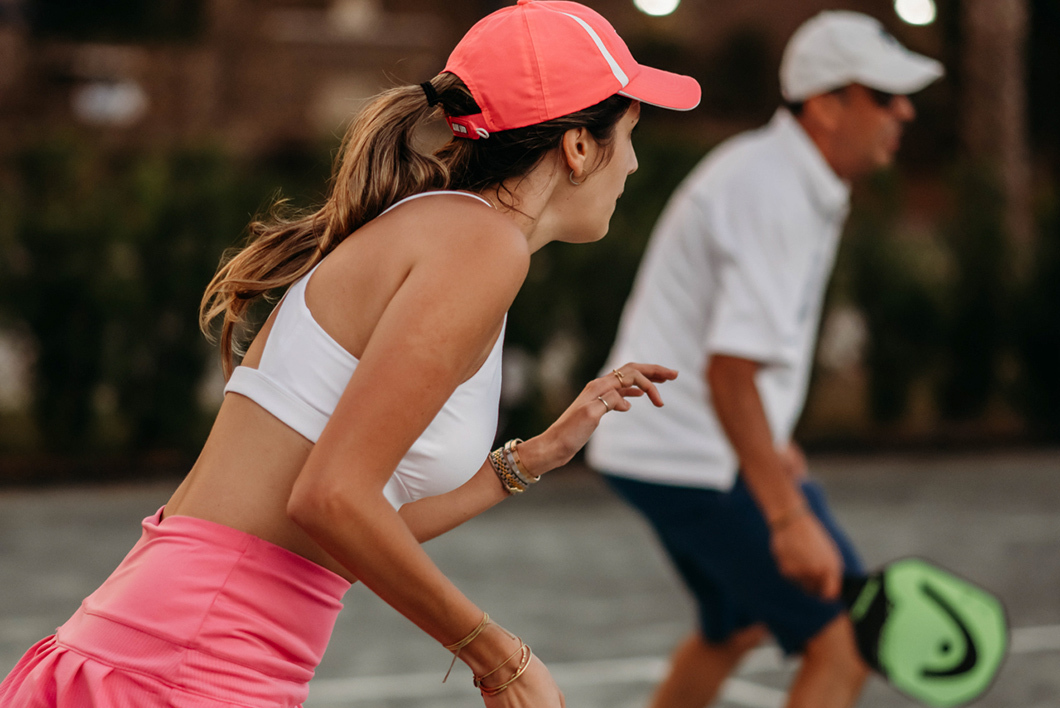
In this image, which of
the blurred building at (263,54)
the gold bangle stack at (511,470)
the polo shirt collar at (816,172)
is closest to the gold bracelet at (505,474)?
the gold bangle stack at (511,470)

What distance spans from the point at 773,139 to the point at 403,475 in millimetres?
2257

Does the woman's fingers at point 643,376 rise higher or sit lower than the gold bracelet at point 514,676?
Result: higher

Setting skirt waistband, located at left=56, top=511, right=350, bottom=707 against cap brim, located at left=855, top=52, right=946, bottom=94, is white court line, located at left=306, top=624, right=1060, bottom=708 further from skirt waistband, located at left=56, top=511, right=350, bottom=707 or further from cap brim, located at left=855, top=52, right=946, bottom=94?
skirt waistband, located at left=56, top=511, right=350, bottom=707

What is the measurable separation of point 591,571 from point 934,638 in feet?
12.7

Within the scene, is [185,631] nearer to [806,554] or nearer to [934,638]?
[806,554]

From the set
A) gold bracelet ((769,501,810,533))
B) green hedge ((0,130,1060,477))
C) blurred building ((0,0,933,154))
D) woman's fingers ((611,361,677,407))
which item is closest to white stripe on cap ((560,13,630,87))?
woman's fingers ((611,361,677,407))

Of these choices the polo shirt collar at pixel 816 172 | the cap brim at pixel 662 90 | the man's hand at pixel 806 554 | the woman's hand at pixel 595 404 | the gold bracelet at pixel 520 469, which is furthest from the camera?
the polo shirt collar at pixel 816 172

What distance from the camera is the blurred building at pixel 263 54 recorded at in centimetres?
2677

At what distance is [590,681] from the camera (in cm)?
511

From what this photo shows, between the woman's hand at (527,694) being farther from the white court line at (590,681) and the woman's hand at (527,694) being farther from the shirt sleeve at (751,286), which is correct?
the white court line at (590,681)

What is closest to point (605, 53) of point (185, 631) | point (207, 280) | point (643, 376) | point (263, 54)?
point (643, 376)

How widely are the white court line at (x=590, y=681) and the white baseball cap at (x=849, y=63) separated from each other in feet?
7.34

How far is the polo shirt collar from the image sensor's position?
3.62 m

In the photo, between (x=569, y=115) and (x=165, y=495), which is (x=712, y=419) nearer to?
(x=569, y=115)
